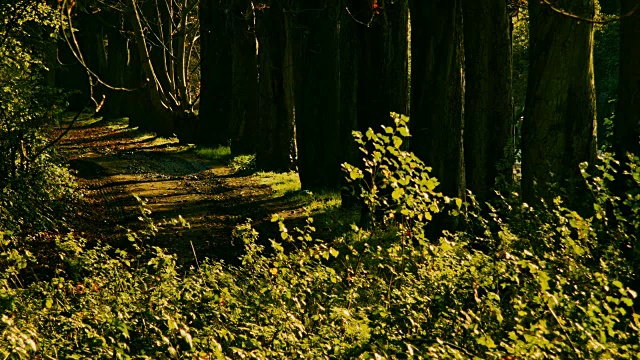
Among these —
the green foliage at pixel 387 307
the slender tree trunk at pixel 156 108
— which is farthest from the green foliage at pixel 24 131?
the slender tree trunk at pixel 156 108

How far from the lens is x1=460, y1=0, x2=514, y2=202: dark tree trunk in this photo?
13070 mm

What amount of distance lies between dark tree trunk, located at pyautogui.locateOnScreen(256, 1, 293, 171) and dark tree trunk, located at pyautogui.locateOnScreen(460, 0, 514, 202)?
9418 millimetres

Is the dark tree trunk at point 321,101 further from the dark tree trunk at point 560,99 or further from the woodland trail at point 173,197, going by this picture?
the dark tree trunk at point 560,99

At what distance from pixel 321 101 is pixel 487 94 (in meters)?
6.50

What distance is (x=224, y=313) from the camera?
7562mm

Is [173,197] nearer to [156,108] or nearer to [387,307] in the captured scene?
[387,307]

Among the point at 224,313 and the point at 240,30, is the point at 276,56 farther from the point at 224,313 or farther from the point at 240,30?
the point at 224,313

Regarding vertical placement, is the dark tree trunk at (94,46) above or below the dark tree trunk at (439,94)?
above

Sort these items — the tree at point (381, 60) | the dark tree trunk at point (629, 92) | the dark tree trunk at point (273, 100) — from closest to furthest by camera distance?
the dark tree trunk at point (629, 92)
the tree at point (381, 60)
the dark tree trunk at point (273, 100)

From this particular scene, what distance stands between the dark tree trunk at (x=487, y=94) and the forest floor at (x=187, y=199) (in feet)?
7.42

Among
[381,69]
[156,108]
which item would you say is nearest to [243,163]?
[156,108]

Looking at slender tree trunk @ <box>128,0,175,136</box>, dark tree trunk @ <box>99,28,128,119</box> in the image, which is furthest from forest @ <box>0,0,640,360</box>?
dark tree trunk @ <box>99,28,128,119</box>

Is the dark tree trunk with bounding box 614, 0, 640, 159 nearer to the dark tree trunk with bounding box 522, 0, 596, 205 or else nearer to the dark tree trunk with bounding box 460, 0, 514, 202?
the dark tree trunk with bounding box 522, 0, 596, 205

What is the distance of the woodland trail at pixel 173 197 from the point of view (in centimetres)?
1544
